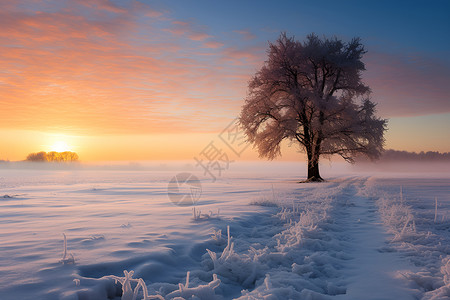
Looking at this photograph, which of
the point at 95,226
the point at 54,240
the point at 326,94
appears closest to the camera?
the point at 54,240

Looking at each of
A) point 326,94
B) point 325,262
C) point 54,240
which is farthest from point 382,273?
point 326,94

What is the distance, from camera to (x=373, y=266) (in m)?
3.78

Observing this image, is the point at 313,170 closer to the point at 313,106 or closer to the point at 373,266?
the point at 313,106

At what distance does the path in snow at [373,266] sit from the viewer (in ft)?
9.65

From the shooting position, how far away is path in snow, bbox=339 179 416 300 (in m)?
2.94

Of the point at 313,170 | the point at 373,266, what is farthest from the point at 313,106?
the point at 373,266

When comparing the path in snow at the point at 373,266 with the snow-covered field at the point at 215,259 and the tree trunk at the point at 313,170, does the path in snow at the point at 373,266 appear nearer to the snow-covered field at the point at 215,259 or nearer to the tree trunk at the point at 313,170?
A: the snow-covered field at the point at 215,259

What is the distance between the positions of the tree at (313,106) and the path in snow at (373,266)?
50.0 feet

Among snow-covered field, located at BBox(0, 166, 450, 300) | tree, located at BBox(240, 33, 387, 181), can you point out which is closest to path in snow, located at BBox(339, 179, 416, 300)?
snow-covered field, located at BBox(0, 166, 450, 300)

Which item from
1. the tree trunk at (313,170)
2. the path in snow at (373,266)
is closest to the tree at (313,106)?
the tree trunk at (313,170)

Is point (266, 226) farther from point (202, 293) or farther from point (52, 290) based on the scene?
point (52, 290)

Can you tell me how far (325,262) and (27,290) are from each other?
3301 millimetres

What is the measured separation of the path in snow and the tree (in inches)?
600

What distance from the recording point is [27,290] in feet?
8.52
